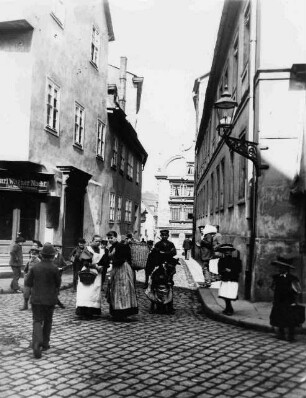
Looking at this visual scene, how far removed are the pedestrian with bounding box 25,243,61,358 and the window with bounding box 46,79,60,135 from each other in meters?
9.36

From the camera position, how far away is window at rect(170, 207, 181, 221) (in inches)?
2165

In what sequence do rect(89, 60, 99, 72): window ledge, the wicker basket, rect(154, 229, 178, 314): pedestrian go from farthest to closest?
rect(89, 60, 99, 72): window ledge < the wicker basket < rect(154, 229, 178, 314): pedestrian

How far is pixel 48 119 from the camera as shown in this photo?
1490 centimetres

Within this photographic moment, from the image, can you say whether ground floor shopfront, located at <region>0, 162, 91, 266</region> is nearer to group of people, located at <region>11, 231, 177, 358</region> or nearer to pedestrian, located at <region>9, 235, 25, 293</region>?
pedestrian, located at <region>9, 235, 25, 293</region>

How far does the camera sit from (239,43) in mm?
13211

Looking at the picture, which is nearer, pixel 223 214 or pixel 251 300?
pixel 251 300

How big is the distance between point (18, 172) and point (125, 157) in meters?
12.8

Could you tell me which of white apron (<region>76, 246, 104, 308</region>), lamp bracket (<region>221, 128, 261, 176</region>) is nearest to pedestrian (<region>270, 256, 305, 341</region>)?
lamp bracket (<region>221, 128, 261, 176</region>)

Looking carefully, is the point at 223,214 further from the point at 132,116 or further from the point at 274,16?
the point at 132,116

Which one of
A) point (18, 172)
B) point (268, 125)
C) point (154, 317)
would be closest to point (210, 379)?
point (154, 317)

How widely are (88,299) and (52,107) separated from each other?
8871mm

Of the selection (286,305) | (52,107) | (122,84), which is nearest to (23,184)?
(52,107)

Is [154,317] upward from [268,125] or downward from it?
downward

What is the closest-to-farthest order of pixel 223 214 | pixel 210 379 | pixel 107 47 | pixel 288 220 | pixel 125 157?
pixel 210 379
pixel 288 220
pixel 223 214
pixel 107 47
pixel 125 157
